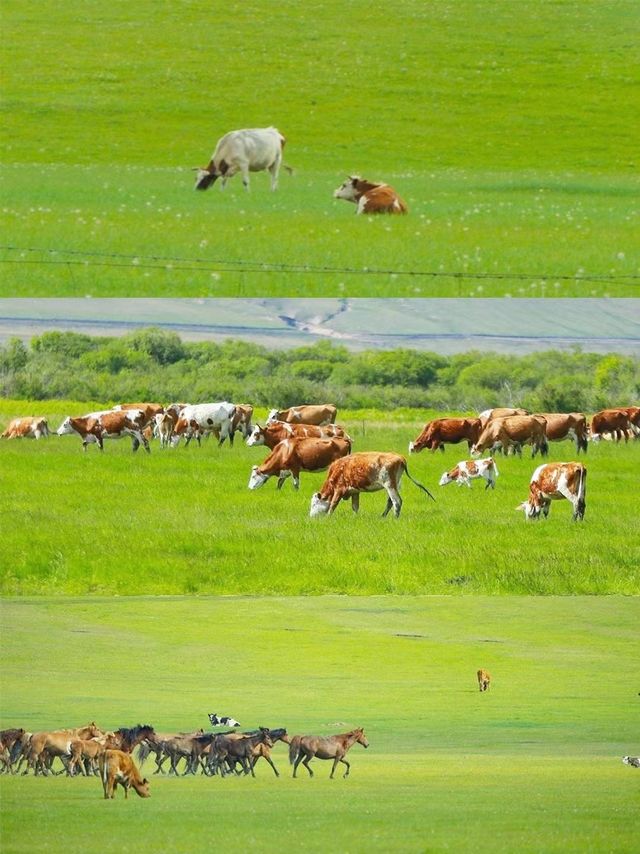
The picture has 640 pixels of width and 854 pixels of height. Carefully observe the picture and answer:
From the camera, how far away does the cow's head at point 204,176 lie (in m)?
10.8

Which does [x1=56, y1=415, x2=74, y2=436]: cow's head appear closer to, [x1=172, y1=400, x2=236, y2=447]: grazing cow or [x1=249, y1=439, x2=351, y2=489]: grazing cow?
[x1=172, y1=400, x2=236, y2=447]: grazing cow

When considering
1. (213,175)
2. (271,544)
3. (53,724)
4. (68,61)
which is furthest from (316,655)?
(68,61)

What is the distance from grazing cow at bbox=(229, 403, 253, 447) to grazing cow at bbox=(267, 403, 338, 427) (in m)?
0.10

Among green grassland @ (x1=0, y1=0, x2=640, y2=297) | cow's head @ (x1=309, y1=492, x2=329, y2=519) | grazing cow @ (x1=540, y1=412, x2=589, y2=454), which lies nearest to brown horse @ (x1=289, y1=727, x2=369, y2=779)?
cow's head @ (x1=309, y1=492, x2=329, y2=519)

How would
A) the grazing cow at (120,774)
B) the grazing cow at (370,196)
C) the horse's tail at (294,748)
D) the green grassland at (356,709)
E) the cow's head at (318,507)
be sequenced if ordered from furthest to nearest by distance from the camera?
the grazing cow at (370,196), the cow's head at (318,507), the horse's tail at (294,748), the grazing cow at (120,774), the green grassland at (356,709)

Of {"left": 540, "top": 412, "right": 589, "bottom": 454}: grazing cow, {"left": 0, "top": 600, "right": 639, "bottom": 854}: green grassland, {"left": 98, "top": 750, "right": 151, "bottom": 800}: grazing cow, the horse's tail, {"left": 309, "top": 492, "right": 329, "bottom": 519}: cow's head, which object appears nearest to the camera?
{"left": 0, "top": 600, "right": 639, "bottom": 854}: green grassland

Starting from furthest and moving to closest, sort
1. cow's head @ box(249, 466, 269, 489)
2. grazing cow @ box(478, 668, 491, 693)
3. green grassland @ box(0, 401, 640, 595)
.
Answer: cow's head @ box(249, 466, 269, 489) < green grassland @ box(0, 401, 640, 595) < grazing cow @ box(478, 668, 491, 693)

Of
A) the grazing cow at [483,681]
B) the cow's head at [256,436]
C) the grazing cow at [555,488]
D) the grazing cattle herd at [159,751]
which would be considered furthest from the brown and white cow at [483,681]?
the cow's head at [256,436]

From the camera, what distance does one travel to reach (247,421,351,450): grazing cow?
10570mm

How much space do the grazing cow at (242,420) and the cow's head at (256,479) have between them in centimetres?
19

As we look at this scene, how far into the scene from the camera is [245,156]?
10.9 metres

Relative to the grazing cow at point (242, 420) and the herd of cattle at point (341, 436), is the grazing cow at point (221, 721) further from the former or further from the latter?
the grazing cow at point (242, 420)

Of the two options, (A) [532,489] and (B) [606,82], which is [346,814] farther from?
(B) [606,82]

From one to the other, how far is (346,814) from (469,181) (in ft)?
10.7
